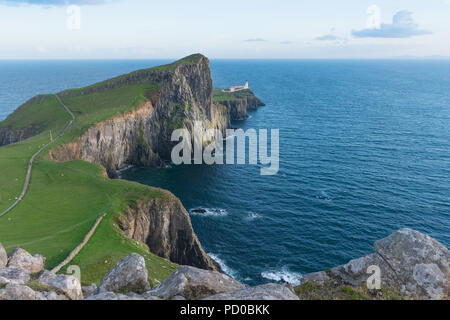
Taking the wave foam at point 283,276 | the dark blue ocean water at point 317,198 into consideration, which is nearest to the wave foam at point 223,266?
the dark blue ocean water at point 317,198

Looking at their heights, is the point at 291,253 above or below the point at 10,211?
below

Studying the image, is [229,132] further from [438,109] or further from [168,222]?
[438,109]

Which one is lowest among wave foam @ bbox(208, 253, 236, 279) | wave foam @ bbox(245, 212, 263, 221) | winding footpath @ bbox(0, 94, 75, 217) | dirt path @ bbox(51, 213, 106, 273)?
wave foam @ bbox(208, 253, 236, 279)

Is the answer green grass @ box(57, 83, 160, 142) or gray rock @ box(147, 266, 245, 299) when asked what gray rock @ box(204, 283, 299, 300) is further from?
green grass @ box(57, 83, 160, 142)

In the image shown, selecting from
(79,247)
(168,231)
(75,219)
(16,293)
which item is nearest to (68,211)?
(75,219)

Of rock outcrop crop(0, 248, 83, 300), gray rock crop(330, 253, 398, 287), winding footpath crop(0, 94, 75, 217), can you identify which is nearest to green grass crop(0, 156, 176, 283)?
winding footpath crop(0, 94, 75, 217)

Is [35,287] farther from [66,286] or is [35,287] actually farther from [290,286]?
[290,286]
